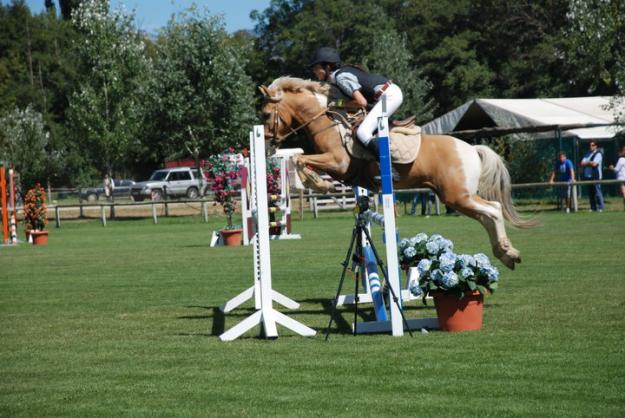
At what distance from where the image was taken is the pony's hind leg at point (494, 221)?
10.6 metres

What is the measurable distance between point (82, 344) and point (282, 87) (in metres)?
3.88

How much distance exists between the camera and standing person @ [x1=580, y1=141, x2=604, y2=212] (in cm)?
2973

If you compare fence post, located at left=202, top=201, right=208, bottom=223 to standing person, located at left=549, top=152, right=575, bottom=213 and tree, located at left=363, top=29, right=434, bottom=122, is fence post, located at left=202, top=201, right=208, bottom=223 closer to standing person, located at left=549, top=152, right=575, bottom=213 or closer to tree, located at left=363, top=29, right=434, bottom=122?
standing person, located at left=549, top=152, right=575, bottom=213

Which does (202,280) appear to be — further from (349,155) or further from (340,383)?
(340,383)

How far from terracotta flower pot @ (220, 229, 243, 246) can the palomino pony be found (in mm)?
12274

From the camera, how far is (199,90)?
5166 cm

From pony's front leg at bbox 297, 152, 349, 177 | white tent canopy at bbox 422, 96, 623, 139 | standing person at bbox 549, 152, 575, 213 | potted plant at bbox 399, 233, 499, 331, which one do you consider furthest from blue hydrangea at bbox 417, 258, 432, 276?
white tent canopy at bbox 422, 96, 623, 139

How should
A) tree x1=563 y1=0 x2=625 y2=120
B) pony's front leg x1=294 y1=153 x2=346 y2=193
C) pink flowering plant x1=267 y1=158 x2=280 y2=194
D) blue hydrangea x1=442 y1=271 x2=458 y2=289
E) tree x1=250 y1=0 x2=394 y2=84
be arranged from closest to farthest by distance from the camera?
blue hydrangea x1=442 y1=271 x2=458 y2=289, pony's front leg x1=294 y1=153 x2=346 y2=193, pink flowering plant x1=267 y1=158 x2=280 y2=194, tree x1=563 y1=0 x2=625 y2=120, tree x1=250 y1=0 x2=394 y2=84

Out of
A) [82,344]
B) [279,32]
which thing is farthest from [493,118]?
[279,32]

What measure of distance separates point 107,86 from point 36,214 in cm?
2792

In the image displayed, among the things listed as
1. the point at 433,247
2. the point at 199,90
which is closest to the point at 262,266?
the point at 433,247

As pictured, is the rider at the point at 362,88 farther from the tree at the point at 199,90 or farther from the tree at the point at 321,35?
the tree at the point at 321,35

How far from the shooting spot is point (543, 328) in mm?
8680

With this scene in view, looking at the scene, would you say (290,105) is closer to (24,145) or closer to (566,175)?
(566,175)
